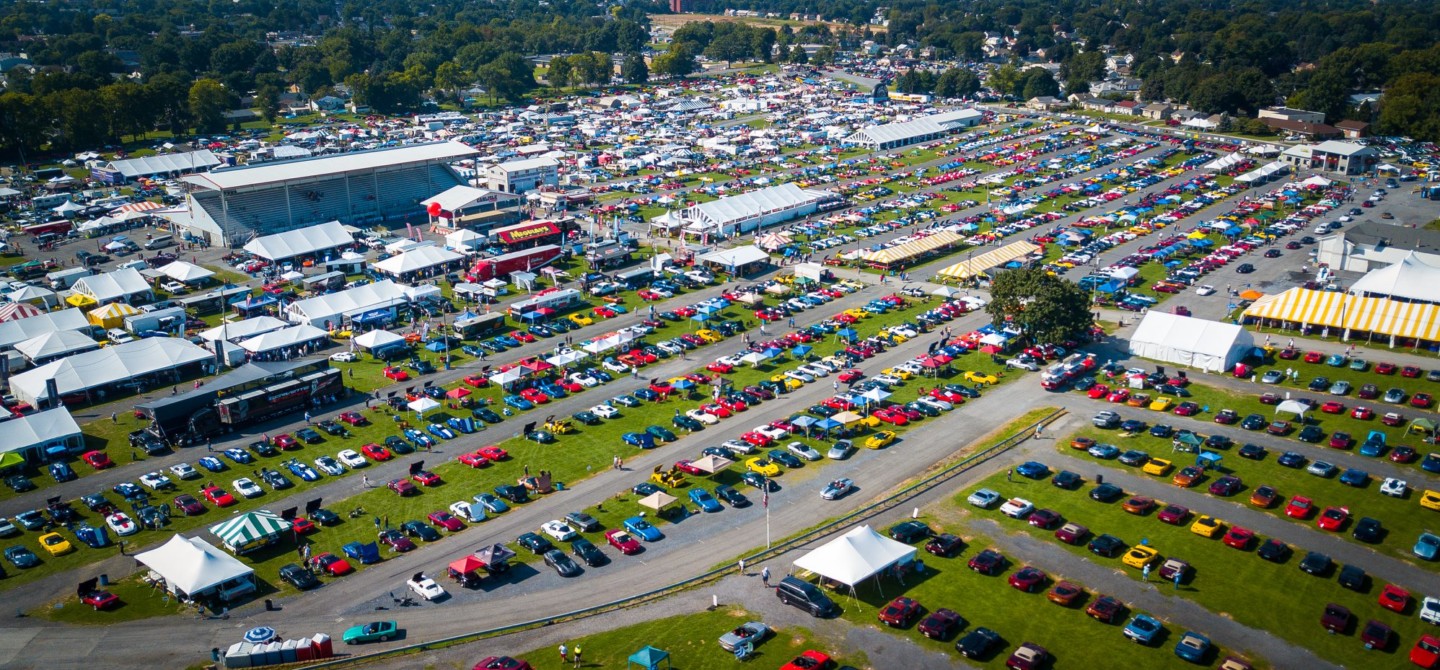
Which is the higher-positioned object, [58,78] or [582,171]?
[58,78]

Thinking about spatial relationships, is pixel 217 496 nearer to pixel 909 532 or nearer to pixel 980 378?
pixel 909 532

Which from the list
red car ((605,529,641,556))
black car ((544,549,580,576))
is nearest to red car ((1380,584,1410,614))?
red car ((605,529,641,556))

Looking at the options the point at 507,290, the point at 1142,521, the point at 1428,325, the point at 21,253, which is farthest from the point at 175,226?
the point at 1428,325

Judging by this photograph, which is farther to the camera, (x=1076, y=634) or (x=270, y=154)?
(x=270, y=154)

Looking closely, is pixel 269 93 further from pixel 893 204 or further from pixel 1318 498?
pixel 1318 498

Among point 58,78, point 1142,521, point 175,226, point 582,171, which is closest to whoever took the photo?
point 1142,521

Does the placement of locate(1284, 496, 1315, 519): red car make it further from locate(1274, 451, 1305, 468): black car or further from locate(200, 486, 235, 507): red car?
locate(200, 486, 235, 507): red car

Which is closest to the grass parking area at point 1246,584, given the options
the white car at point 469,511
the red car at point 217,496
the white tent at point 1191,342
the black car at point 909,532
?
the black car at point 909,532

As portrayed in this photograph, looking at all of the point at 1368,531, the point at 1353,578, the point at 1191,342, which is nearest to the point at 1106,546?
the point at 1353,578
